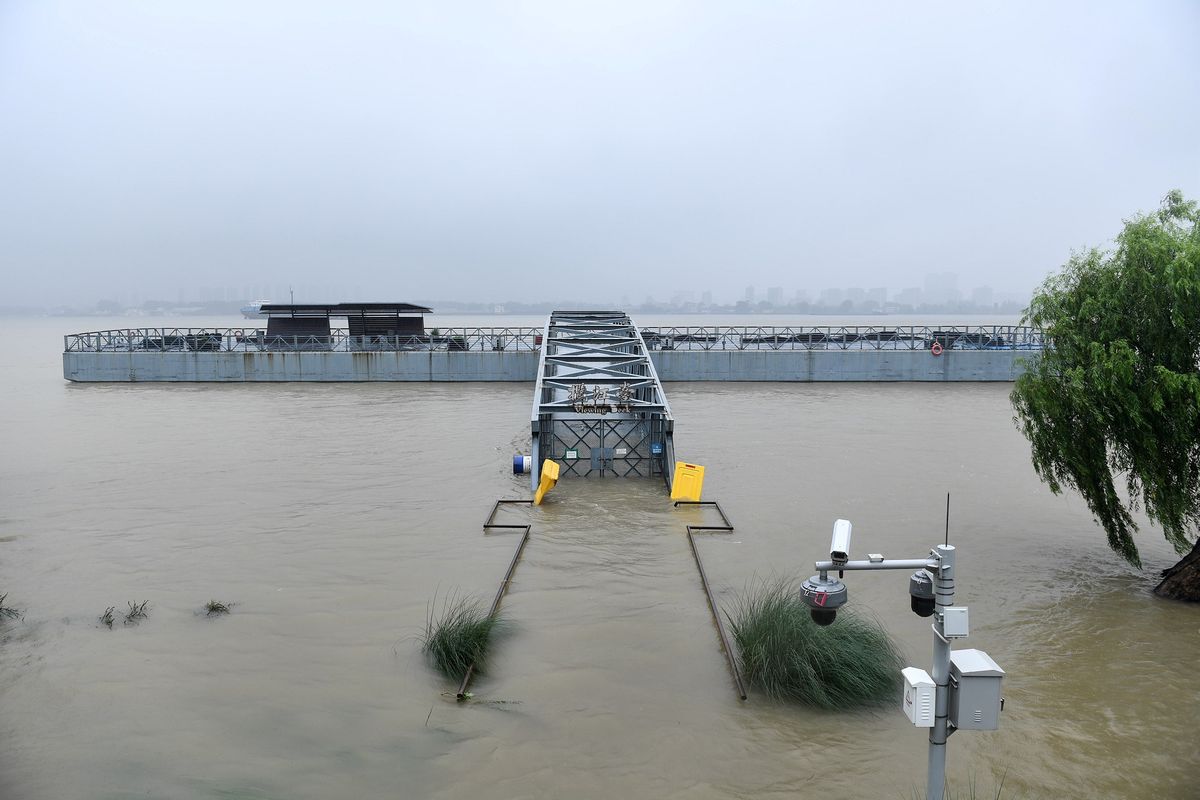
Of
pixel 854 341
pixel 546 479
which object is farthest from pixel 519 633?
pixel 854 341

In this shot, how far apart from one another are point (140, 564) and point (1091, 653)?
14.8 meters

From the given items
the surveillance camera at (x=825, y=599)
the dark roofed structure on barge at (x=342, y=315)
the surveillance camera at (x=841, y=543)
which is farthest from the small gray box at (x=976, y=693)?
the dark roofed structure on barge at (x=342, y=315)

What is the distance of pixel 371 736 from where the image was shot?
27.8 ft

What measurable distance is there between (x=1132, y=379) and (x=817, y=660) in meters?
7.08

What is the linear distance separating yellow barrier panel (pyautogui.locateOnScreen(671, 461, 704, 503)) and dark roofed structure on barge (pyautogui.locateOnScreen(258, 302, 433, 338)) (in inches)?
1209

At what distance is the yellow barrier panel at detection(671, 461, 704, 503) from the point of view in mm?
18906

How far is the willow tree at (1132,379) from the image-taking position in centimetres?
1209

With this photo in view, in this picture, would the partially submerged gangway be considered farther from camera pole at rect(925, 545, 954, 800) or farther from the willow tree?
camera pole at rect(925, 545, 954, 800)

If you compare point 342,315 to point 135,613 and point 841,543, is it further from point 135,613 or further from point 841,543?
point 841,543

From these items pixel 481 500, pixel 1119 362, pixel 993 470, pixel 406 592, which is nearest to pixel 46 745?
pixel 406 592

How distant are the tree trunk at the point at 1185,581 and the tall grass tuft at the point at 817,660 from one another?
233 inches

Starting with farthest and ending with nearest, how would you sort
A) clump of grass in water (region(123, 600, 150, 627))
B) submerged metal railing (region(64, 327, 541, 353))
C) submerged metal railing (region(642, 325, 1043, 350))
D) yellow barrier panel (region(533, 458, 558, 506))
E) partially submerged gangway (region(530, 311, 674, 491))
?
1. submerged metal railing (region(642, 325, 1043, 350))
2. submerged metal railing (region(64, 327, 541, 353))
3. partially submerged gangway (region(530, 311, 674, 491))
4. yellow barrier panel (region(533, 458, 558, 506))
5. clump of grass in water (region(123, 600, 150, 627))

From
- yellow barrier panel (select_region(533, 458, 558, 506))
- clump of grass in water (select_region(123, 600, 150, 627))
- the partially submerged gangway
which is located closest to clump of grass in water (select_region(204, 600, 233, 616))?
clump of grass in water (select_region(123, 600, 150, 627))

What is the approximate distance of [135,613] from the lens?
11.6 metres
